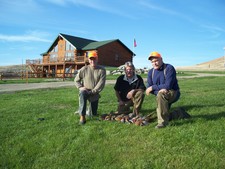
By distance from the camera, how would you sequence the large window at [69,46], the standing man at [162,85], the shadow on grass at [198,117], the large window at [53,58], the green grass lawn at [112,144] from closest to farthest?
the green grass lawn at [112,144] < the standing man at [162,85] < the shadow on grass at [198,117] < the large window at [69,46] < the large window at [53,58]

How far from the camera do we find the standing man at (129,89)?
6.81 meters

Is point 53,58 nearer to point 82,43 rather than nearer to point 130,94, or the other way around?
point 82,43

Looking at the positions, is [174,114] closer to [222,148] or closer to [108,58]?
[222,148]

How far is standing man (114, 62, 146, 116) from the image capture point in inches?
268

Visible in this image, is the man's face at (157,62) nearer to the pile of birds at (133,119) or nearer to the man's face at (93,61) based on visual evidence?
the pile of birds at (133,119)

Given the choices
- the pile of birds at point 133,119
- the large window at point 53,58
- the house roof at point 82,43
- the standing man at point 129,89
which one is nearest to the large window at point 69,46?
the house roof at point 82,43

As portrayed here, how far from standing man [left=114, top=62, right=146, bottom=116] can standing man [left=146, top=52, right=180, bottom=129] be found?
2.29ft

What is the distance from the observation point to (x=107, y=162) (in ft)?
13.4

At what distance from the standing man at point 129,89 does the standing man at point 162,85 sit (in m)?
0.70

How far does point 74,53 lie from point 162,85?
47.8 meters

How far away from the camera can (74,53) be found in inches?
2061

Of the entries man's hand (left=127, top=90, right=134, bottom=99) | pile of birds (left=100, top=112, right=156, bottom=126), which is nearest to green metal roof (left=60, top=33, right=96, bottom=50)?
man's hand (left=127, top=90, right=134, bottom=99)

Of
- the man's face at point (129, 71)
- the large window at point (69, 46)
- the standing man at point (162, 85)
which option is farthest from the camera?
the large window at point (69, 46)

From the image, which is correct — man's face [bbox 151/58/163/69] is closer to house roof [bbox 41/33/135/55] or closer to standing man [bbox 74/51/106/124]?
standing man [bbox 74/51/106/124]
